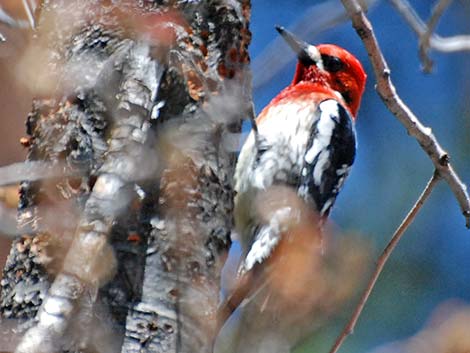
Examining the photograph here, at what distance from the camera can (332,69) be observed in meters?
3.80

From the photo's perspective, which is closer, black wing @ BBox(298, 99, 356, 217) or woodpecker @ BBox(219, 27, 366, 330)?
woodpecker @ BBox(219, 27, 366, 330)

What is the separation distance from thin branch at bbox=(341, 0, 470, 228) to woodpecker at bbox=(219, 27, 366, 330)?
984mm

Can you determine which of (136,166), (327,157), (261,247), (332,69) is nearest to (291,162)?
(327,157)

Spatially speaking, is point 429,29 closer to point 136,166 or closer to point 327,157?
point 136,166

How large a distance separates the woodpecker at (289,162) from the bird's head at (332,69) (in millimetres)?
148

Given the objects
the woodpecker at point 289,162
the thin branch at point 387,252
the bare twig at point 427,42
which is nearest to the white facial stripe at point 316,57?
the woodpecker at point 289,162

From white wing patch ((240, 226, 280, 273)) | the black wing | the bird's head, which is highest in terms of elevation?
the bird's head

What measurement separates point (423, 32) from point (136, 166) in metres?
0.87

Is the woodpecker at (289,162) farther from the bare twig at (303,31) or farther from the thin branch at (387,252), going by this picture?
the bare twig at (303,31)

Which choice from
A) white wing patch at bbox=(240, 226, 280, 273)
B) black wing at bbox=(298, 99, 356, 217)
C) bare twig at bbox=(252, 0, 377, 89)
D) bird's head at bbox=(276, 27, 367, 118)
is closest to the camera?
bare twig at bbox=(252, 0, 377, 89)

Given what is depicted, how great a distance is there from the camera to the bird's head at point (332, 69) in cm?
377

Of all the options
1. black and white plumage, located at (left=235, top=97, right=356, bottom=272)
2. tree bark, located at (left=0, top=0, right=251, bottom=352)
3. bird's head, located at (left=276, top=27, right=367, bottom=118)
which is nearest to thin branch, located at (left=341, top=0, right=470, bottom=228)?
tree bark, located at (left=0, top=0, right=251, bottom=352)

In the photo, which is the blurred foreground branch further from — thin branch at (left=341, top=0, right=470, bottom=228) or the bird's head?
the bird's head

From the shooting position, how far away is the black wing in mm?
3283
